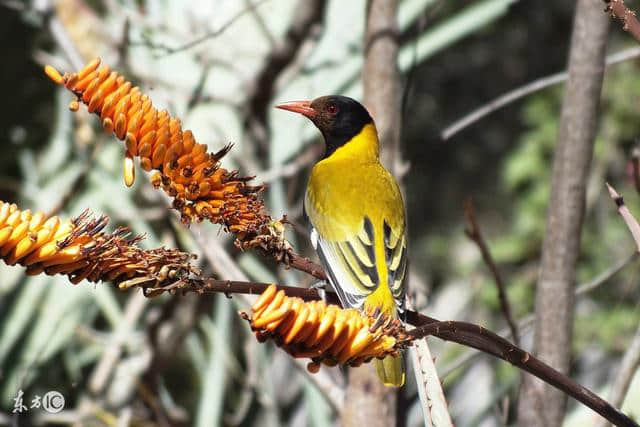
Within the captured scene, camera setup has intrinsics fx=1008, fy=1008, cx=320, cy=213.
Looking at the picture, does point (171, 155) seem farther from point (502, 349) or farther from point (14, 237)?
point (502, 349)

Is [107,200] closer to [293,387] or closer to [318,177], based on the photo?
[293,387]

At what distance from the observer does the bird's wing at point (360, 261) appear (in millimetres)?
1967

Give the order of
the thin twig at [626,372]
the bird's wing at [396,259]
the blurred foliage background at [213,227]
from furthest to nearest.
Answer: the blurred foliage background at [213,227], the bird's wing at [396,259], the thin twig at [626,372]

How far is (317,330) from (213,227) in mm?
2339

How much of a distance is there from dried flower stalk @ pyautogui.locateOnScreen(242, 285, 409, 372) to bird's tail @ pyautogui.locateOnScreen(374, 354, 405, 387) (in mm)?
488

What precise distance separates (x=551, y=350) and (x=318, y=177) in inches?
33.0

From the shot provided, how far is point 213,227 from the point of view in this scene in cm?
343

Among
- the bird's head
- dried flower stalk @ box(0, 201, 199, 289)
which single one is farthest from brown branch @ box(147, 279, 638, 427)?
the bird's head

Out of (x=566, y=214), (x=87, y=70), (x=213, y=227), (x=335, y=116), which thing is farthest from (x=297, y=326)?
(x=213, y=227)

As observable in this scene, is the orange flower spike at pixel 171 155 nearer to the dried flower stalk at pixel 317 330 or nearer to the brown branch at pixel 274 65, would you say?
the dried flower stalk at pixel 317 330

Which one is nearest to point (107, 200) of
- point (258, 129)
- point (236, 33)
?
point (258, 129)

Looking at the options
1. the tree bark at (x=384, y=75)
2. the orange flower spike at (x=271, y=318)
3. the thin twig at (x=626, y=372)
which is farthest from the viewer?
the tree bark at (x=384, y=75)

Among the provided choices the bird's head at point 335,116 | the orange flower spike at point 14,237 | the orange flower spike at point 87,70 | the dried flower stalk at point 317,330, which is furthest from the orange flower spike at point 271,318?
the bird's head at point 335,116

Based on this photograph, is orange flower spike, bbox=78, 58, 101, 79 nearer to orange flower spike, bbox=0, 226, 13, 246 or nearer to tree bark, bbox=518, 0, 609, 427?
orange flower spike, bbox=0, 226, 13, 246
